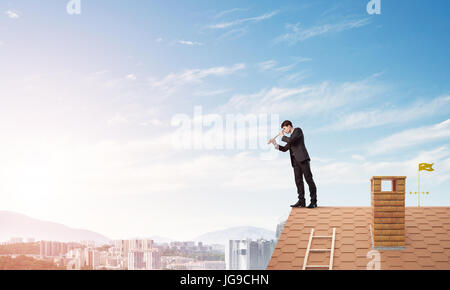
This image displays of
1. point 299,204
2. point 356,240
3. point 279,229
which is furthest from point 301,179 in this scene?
point 356,240

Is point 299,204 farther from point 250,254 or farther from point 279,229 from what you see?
point 250,254

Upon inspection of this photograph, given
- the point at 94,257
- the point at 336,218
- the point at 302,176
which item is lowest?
the point at 94,257

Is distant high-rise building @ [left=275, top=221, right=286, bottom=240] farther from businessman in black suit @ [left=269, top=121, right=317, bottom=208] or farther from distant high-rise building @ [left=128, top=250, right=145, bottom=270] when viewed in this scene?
distant high-rise building @ [left=128, top=250, right=145, bottom=270]

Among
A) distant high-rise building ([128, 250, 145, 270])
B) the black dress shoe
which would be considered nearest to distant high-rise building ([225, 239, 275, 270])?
the black dress shoe

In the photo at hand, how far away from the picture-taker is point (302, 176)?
9.34m

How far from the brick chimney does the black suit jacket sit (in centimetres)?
162

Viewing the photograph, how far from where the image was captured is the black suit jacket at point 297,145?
917 centimetres

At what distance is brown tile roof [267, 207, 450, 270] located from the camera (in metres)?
7.47

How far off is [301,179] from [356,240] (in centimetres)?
180
